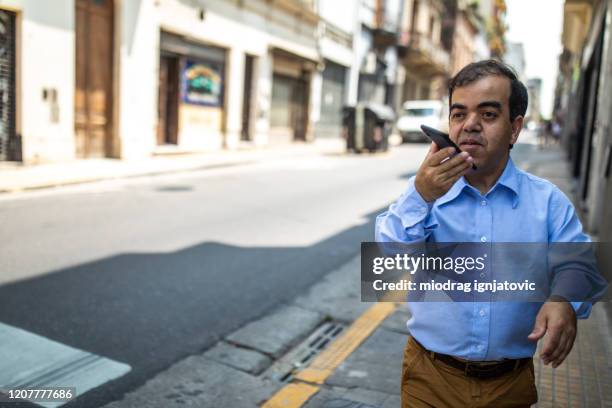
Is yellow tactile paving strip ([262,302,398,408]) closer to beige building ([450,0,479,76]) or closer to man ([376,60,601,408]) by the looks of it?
man ([376,60,601,408])

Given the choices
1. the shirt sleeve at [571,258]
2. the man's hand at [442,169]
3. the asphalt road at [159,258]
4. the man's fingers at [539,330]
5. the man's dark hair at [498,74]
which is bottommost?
the asphalt road at [159,258]

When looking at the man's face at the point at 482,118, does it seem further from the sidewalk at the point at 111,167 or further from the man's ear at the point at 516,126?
the sidewalk at the point at 111,167

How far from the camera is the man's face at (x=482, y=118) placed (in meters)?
1.86

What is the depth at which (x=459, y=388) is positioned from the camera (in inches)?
76.4

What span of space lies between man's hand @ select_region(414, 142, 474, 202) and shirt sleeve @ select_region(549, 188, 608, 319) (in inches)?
18.2

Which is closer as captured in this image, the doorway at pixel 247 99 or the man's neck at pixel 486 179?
the man's neck at pixel 486 179

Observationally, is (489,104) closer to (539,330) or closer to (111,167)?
(539,330)

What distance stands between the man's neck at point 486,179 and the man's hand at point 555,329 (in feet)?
1.42

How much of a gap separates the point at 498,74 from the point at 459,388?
105 centimetres

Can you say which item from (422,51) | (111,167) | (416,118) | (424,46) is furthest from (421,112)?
(111,167)

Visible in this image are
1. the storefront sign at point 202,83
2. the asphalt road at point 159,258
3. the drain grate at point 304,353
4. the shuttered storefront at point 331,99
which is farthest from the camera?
the shuttered storefront at point 331,99

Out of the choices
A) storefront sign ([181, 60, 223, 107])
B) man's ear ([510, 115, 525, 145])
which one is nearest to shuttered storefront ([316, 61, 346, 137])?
storefront sign ([181, 60, 223, 107])

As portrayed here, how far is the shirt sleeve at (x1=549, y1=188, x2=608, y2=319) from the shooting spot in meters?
1.79

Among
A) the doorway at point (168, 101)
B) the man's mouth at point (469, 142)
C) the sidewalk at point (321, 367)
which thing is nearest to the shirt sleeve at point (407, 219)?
the man's mouth at point (469, 142)
